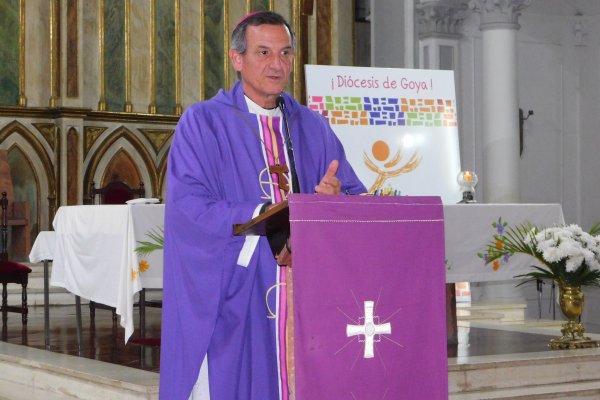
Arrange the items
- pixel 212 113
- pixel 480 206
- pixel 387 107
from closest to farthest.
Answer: pixel 212 113, pixel 480 206, pixel 387 107

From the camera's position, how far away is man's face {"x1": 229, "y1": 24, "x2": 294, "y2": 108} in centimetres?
298

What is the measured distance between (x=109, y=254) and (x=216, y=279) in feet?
11.3

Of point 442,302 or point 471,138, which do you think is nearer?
point 442,302

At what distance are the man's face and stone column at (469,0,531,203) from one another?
8.25 meters

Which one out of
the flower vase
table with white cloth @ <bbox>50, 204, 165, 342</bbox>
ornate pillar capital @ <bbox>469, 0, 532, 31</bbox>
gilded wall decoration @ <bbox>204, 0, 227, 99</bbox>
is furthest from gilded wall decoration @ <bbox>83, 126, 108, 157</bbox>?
the flower vase

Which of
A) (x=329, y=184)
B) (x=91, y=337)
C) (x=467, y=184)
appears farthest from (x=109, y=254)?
(x=329, y=184)

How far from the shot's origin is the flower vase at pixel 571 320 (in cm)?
639

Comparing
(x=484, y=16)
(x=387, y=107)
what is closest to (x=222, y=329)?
(x=387, y=107)

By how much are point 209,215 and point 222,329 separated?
351 millimetres

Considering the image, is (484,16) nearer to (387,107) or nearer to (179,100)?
(179,100)

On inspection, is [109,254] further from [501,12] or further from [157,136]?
[157,136]

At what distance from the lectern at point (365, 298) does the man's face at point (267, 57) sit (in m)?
0.45

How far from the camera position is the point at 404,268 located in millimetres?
2840

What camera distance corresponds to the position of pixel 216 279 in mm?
2969
